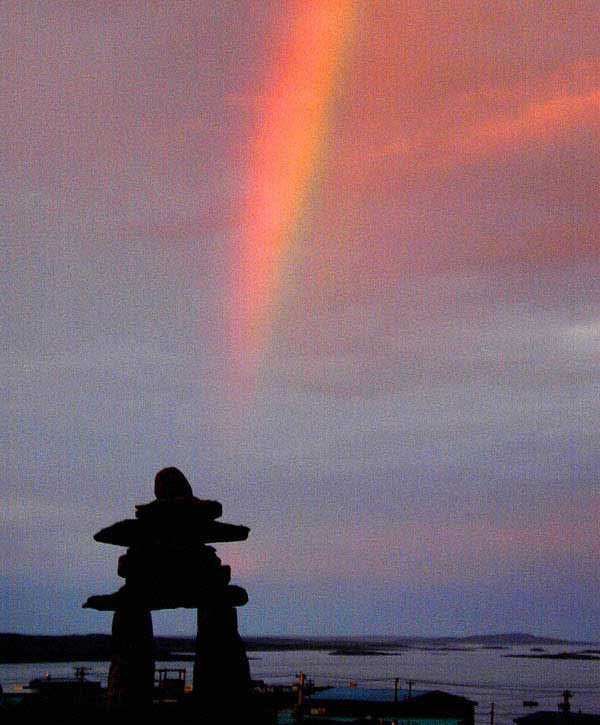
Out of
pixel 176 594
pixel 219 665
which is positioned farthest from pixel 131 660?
pixel 219 665

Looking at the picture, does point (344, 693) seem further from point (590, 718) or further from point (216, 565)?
point (216, 565)

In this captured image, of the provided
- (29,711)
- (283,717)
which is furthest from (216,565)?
(283,717)

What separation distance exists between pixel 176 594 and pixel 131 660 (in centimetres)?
141

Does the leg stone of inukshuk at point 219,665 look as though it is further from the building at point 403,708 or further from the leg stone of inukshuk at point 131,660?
the building at point 403,708

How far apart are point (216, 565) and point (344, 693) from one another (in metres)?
37.3

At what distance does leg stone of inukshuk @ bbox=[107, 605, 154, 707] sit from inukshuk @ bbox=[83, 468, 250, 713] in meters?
0.02

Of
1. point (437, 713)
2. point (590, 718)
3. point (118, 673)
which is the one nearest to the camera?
point (118, 673)

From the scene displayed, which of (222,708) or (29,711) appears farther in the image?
(29,711)

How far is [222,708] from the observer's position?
17594mm

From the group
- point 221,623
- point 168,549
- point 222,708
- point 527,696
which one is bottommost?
point 527,696

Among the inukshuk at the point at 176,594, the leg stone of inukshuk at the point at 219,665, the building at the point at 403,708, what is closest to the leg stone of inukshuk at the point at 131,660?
the inukshuk at the point at 176,594

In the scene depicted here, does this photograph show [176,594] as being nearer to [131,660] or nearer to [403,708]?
[131,660]

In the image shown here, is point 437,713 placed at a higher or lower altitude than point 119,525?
lower

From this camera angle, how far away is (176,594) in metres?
17.6
